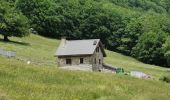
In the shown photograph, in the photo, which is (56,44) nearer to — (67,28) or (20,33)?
(20,33)

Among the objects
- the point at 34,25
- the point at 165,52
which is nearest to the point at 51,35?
the point at 34,25

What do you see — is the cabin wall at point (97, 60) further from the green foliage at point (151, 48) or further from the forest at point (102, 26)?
the green foliage at point (151, 48)

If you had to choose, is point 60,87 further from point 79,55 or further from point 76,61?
point 76,61

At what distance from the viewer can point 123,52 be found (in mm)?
157375

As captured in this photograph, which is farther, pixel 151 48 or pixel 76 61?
pixel 151 48

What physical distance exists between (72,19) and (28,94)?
486ft

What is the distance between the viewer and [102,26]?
169 metres

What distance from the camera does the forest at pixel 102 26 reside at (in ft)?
484

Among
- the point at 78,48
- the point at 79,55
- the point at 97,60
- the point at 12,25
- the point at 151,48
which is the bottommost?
the point at 151,48

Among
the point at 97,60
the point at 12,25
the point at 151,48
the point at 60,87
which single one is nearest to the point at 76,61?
the point at 97,60

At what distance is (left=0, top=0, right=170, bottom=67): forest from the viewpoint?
147 meters

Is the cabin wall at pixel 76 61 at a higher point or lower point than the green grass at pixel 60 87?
lower

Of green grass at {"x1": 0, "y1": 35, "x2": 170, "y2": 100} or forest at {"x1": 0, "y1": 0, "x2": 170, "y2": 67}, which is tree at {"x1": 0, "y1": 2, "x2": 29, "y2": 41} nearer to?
forest at {"x1": 0, "y1": 0, "x2": 170, "y2": 67}

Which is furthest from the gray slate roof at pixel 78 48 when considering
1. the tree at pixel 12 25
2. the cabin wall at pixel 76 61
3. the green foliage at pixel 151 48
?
the green foliage at pixel 151 48
